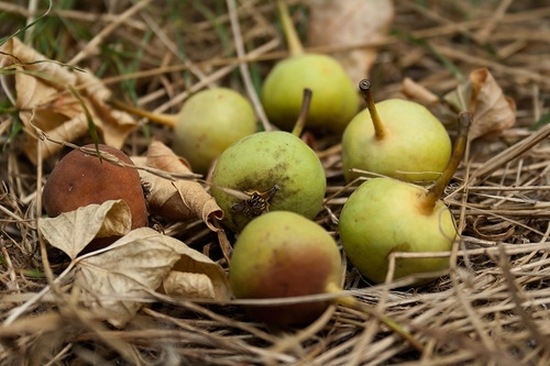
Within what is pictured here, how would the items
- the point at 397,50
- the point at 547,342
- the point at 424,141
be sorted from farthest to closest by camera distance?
the point at 397,50, the point at 424,141, the point at 547,342

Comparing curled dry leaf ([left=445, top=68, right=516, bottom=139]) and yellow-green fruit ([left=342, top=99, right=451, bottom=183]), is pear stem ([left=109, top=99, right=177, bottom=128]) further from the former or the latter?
curled dry leaf ([left=445, top=68, right=516, bottom=139])

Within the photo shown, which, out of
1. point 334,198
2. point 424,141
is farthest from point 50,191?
point 424,141

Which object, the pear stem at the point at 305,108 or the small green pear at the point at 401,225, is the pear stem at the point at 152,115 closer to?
the pear stem at the point at 305,108

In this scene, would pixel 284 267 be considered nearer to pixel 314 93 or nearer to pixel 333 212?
pixel 333 212

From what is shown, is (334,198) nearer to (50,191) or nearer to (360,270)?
(360,270)

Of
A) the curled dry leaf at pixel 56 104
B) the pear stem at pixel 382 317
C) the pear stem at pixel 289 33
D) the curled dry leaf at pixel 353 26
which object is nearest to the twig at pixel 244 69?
the pear stem at pixel 289 33

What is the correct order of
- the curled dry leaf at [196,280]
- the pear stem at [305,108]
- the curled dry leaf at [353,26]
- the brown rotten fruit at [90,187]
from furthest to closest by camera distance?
1. the curled dry leaf at [353,26]
2. the pear stem at [305,108]
3. the brown rotten fruit at [90,187]
4. the curled dry leaf at [196,280]

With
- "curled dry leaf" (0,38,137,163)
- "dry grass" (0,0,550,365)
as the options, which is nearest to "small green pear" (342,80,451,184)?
"dry grass" (0,0,550,365)
